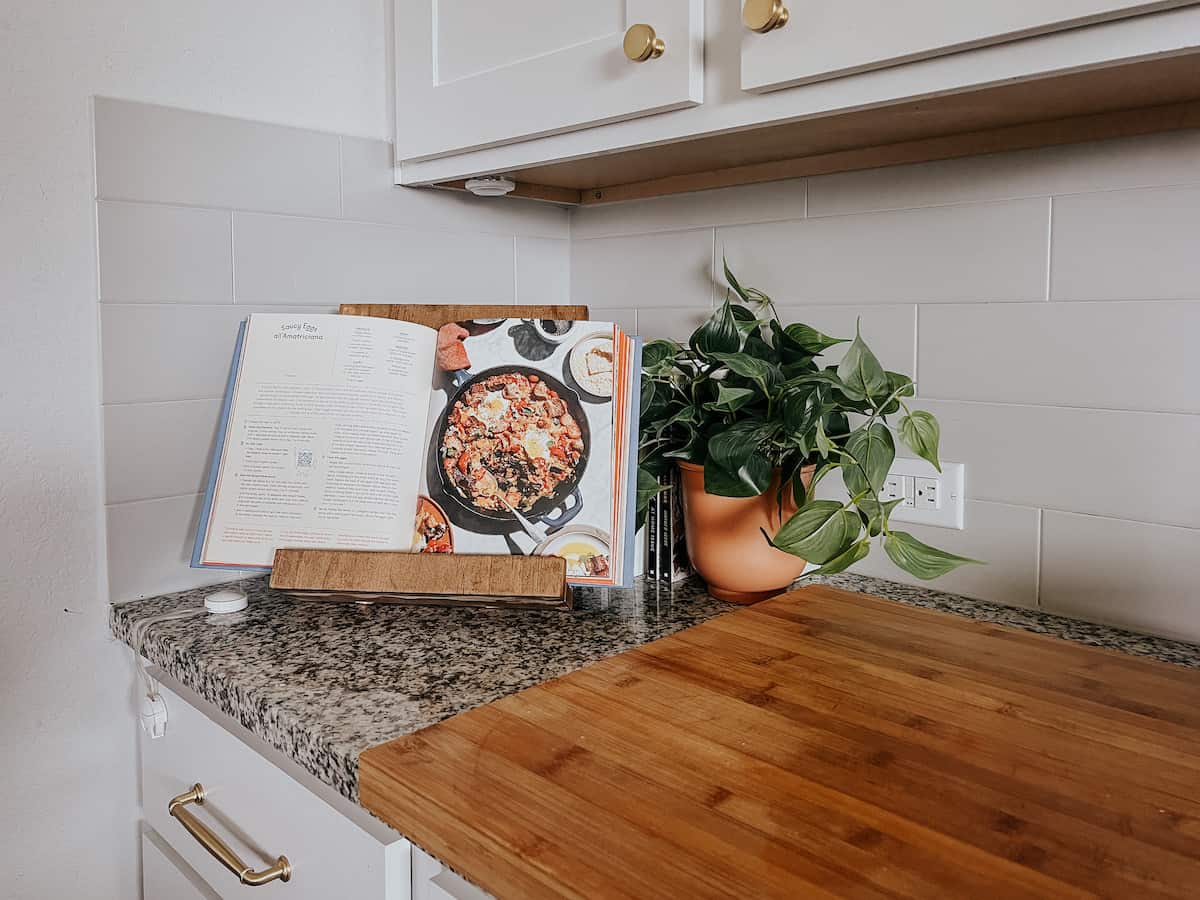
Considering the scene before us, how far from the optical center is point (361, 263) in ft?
4.09

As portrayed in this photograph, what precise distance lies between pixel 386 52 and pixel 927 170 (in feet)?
2.45

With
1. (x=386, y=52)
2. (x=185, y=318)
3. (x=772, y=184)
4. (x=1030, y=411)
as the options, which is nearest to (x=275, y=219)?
(x=185, y=318)

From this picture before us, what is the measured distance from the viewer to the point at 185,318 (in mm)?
1088

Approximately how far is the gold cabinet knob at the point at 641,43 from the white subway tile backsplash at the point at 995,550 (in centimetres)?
61

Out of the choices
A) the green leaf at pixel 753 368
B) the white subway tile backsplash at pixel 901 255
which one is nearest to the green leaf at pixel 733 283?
the white subway tile backsplash at pixel 901 255

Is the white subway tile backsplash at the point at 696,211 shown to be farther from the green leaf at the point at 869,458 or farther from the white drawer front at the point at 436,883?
the white drawer front at the point at 436,883

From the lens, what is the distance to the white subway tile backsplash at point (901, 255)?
982 millimetres

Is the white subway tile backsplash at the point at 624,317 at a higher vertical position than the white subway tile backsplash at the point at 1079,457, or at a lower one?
higher

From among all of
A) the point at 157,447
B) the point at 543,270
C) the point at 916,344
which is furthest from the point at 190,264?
the point at 916,344

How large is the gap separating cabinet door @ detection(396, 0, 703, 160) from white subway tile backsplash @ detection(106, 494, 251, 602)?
0.56 metres

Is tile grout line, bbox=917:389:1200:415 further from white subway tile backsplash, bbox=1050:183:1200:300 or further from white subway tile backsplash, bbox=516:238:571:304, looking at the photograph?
white subway tile backsplash, bbox=516:238:571:304

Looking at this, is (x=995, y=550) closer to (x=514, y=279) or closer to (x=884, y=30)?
(x=884, y=30)

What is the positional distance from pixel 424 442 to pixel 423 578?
0.16 meters

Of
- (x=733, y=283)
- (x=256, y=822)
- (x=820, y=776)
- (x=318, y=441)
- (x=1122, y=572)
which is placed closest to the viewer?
(x=820, y=776)
